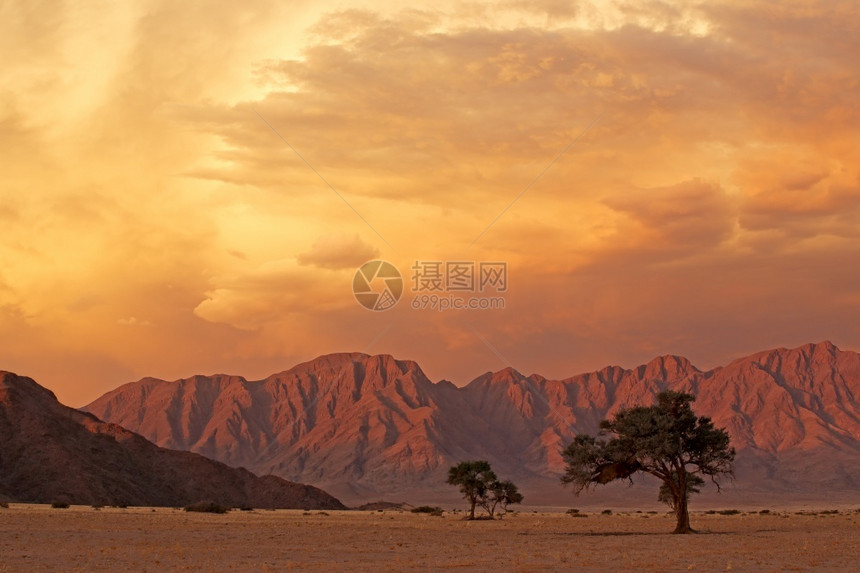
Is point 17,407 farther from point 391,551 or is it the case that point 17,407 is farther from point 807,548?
point 807,548

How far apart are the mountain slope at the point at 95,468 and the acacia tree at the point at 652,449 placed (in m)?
88.8

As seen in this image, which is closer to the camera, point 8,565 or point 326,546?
point 8,565

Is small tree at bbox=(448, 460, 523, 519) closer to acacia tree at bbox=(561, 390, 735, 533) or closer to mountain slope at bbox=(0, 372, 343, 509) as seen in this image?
acacia tree at bbox=(561, 390, 735, 533)

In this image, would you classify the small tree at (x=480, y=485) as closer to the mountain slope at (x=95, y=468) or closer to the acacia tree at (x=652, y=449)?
the acacia tree at (x=652, y=449)

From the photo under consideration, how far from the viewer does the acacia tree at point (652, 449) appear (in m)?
59.1

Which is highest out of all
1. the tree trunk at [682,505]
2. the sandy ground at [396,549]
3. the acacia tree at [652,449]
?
the acacia tree at [652,449]

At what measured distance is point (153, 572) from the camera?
1293 inches

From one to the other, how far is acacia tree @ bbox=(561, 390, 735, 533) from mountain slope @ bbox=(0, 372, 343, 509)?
8880 centimetres

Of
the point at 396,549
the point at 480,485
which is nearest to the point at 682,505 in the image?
the point at 396,549

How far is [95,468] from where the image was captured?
14038 cm

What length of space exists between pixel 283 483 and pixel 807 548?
430 feet

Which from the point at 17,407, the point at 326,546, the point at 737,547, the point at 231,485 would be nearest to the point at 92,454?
the point at 17,407

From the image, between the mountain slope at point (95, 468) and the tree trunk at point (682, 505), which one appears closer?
the tree trunk at point (682, 505)

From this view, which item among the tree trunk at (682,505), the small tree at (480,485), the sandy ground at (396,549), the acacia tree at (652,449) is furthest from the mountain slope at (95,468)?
the tree trunk at (682,505)
